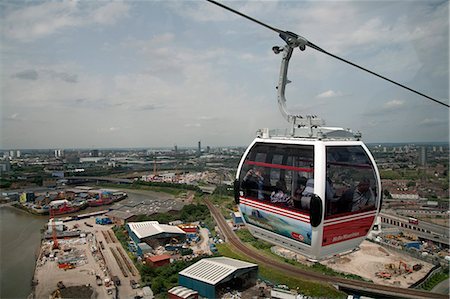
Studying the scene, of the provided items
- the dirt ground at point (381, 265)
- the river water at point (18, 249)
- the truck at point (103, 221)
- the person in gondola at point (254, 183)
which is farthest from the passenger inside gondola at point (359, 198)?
the truck at point (103, 221)

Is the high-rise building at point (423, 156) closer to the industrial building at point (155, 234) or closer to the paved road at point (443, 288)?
the paved road at point (443, 288)

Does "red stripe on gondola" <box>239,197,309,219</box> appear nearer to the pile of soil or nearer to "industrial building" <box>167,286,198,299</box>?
"industrial building" <box>167,286,198,299</box>

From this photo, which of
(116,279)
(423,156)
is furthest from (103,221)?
(423,156)

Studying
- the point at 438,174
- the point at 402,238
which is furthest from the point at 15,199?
the point at 438,174

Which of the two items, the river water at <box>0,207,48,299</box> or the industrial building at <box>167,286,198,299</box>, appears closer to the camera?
the industrial building at <box>167,286,198,299</box>

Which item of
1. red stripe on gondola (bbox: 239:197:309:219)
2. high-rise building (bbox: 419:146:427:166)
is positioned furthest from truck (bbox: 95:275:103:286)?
high-rise building (bbox: 419:146:427:166)

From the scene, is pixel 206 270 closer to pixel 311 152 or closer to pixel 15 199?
pixel 311 152
